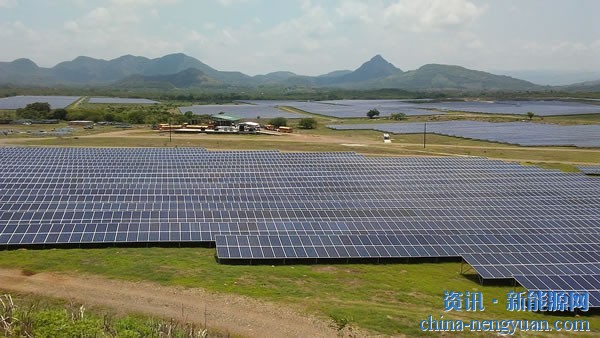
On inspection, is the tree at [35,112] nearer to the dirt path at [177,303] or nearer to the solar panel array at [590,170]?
the dirt path at [177,303]

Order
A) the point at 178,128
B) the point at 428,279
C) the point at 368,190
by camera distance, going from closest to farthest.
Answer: the point at 428,279 < the point at 368,190 < the point at 178,128

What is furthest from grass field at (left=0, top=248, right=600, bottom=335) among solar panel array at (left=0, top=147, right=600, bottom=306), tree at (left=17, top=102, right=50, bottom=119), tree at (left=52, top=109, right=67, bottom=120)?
tree at (left=17, top=102, right=50, bottom=119)

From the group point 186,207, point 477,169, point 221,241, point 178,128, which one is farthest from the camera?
point 178,128

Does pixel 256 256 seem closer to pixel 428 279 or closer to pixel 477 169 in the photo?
pixel 428 279

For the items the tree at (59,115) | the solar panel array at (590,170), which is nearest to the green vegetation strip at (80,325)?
the solar panel array at (590,170)

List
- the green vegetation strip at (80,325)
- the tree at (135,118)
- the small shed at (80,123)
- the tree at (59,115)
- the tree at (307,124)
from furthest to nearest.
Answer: the tree at (59,115) < the tree at (135,118) < the tree at (307,124) < the small shed at (80,123) < the green vegetation strip at (80,325)

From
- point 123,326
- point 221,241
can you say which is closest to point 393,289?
point 221,241
